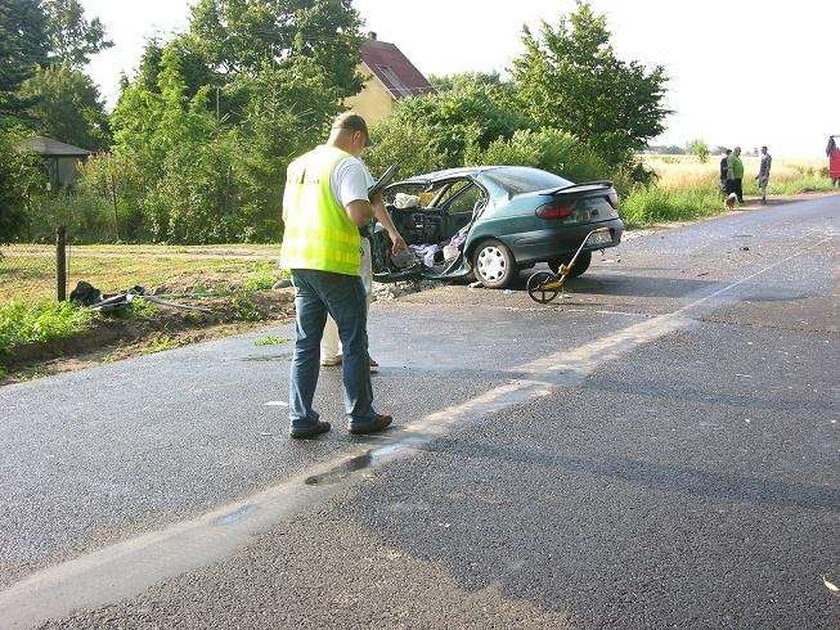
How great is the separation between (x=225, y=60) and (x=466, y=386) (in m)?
45.1

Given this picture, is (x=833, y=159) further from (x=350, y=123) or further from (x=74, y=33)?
(x=74, y=33)

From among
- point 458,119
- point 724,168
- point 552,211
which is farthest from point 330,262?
point 724,168

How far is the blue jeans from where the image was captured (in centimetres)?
580

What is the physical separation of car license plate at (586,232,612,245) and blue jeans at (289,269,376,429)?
6.41 metres

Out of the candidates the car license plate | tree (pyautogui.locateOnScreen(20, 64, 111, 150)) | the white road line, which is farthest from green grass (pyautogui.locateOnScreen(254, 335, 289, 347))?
tree (pyautogui.locateOnScreen(20, 64, 111, 150))

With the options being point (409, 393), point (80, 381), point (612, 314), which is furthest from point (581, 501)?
point (612, 314)

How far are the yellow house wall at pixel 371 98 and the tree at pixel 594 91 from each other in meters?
23.6

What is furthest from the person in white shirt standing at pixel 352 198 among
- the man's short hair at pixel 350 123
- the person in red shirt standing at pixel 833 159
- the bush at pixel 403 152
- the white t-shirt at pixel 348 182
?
the person in red shirt standing at pixel 833 159

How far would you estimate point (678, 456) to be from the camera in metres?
5.40

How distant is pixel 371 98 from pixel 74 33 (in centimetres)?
3446

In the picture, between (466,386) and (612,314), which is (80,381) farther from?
(612,314)

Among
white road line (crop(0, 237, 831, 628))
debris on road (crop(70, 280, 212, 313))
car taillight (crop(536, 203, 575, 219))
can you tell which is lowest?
white road line (crop(0, 237, 831, 628))

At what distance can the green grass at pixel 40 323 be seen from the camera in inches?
362

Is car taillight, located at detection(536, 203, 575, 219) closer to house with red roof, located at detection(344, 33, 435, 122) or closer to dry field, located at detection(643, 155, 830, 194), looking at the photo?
dry field, located at detection(643, 155, 830, 194)
